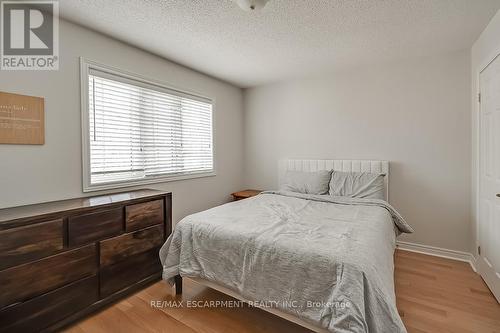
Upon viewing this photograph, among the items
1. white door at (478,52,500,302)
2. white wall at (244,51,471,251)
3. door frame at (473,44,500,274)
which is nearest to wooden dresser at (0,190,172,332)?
white wall at (244,51,471,251)

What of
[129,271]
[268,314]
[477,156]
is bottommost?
[268,314]

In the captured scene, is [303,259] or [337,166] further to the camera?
[337,166]

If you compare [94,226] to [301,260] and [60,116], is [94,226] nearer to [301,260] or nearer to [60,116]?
[60,116]

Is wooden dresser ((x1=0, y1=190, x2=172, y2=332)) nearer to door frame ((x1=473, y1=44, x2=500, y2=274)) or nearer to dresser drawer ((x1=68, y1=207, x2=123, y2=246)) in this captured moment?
dresser drawer ((x1=68, y1=207, x2=123, y2=246))

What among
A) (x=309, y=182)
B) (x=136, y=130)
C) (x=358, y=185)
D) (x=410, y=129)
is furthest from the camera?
(x=309, y=182)

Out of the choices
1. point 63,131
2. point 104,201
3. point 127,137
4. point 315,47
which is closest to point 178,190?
A: point 127,137

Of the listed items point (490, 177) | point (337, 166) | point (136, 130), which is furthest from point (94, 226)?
point (490, 177)

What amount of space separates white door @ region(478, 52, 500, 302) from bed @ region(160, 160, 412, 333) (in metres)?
0.65

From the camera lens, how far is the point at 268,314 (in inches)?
74.7

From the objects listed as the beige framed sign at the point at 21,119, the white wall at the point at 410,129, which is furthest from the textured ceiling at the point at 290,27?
the beige framed sign at the point at 21,119

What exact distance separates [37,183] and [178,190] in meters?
1.47

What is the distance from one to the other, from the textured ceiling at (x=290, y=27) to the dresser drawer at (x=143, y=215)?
5.50ft

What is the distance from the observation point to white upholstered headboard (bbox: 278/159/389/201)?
10.2ft
